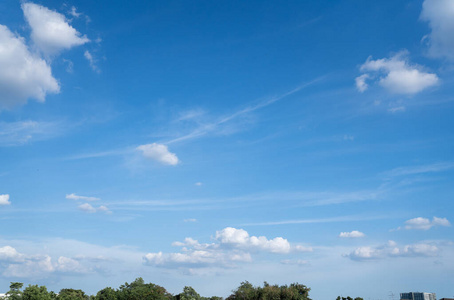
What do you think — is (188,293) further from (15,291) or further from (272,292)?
(15,291)

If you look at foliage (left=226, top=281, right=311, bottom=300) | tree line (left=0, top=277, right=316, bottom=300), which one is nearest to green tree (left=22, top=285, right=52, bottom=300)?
tree line (left=0, top=277, right=316, bottom=300)

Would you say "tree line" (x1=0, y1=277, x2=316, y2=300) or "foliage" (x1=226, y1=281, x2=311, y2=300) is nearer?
"tree line" (x1=0, y1=277, x2=316, y2=300)

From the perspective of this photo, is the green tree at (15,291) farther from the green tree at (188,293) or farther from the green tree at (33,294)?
the green tree at (188,293)

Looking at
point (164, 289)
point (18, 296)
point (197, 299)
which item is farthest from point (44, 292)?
point (164, 289)

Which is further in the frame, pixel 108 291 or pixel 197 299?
pixel 197 299

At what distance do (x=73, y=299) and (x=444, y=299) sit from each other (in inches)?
5494

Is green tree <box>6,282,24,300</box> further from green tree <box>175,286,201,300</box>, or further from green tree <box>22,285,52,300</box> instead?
green tree <box>175,286,201,300</box>

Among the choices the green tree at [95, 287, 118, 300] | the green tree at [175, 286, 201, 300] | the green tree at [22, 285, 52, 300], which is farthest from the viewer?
the green tree at [175, 286, 201, 300]

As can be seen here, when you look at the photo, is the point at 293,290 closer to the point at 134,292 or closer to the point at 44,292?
the point at 134,292

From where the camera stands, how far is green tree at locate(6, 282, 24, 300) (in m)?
87.2

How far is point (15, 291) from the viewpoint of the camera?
89.6 meters

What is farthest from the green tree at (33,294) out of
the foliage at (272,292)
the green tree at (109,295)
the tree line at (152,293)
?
the foliage at (272,292)

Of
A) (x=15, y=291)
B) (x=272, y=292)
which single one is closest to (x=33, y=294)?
(x=15, y=291)

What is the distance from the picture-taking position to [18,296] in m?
Result: 87.5
